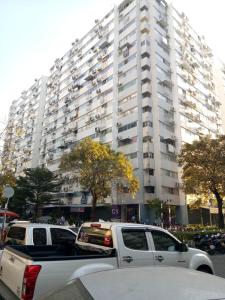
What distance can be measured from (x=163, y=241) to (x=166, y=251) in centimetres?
21

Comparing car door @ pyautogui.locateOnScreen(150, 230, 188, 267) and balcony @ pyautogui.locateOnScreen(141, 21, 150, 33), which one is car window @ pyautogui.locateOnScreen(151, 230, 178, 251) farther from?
balcony @ pyautogui.locateOnScreen(141, 21, 150, 33)

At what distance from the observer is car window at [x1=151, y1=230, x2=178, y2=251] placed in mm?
6266

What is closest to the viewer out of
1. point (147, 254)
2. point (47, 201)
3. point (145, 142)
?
point (147, 254)

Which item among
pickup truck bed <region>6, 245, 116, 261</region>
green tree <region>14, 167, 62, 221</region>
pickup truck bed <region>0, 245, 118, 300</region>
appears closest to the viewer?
pickup truck bed <region>0, 245, 118, 300</region>

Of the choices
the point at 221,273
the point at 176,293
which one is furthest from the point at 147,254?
the point at 221,273

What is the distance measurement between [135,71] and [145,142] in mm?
11815

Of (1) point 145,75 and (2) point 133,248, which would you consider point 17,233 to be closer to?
(2) point 133,248

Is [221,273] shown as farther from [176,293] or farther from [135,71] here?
[135,71]

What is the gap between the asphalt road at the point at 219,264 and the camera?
33.6 feet

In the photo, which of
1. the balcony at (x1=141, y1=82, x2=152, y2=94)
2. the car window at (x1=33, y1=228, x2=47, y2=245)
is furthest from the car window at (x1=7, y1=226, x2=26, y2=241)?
the balcony at (x1=141, y1=82, x2=152, y2=94)

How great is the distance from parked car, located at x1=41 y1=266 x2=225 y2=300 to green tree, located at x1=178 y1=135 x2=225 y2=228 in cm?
3080

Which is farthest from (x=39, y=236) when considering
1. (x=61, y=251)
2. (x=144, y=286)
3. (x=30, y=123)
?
(x=30, y=123)

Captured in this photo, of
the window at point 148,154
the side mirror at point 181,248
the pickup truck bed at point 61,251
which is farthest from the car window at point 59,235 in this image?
the window at point 148,154

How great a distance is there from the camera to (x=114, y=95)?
47.9 m
